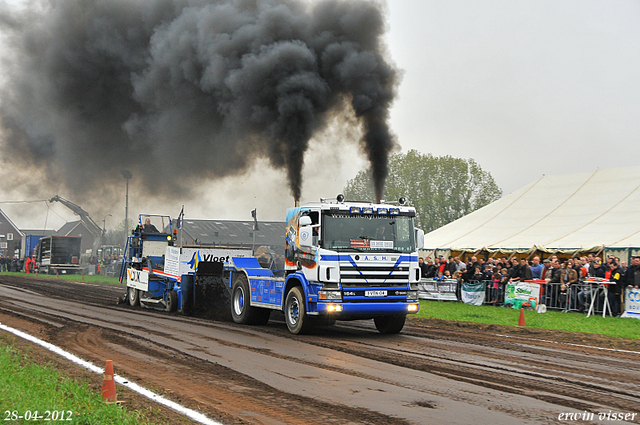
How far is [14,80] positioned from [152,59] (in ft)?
17.7

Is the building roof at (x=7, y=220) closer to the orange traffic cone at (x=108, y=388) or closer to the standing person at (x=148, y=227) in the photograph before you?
the standing person at (x=148, y=227)

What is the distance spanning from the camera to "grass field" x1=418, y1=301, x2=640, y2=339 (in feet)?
44.8

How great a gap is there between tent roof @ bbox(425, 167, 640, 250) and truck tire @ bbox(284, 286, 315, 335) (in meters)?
13.6

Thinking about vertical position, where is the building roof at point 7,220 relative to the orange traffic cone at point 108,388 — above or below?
above

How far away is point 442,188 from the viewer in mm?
65500

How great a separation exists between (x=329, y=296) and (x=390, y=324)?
7.24 ft

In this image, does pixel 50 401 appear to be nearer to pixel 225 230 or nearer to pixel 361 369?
pixel 361 369

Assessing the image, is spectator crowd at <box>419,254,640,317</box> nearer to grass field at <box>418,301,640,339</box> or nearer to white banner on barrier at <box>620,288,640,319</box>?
white banner on barrier at <box>620,288,640,319</box>

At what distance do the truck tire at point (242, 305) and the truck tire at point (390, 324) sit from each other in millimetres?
2895

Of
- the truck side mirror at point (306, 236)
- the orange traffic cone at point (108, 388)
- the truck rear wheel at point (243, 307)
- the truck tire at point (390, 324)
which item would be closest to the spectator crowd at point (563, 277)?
the truck tire at point (390, 324)

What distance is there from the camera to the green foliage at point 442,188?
65.1 m

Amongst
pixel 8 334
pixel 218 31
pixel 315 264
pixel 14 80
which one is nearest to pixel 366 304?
pixel 315 264

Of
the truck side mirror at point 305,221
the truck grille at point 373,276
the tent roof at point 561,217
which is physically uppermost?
the tent roof at point 561,217

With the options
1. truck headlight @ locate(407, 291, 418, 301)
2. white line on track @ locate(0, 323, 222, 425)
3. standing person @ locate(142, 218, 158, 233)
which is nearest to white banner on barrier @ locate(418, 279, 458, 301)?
standing person @ locate(142, 218, 158, 233)
